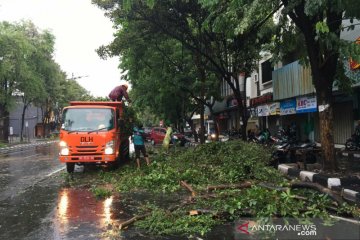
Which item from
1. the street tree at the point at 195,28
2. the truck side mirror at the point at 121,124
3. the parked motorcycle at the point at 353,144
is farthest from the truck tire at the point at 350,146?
the truck side mirror at the point at 121,124

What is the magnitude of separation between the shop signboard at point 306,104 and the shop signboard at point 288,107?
59 cm

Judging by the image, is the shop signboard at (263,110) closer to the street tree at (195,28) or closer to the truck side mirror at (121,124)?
the street tree at (195,28)

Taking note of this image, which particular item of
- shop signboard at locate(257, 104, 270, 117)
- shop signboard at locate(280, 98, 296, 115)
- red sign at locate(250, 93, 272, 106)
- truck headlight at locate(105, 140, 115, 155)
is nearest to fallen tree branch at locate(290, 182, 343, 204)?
truck headlight at locate(105, 140, 115, 155)

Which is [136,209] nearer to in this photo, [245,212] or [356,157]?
[245,212]

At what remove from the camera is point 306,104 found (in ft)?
74.9

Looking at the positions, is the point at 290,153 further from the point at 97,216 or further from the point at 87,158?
the point at 97,216

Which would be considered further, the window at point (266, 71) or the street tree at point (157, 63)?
the window at point (266, 71)

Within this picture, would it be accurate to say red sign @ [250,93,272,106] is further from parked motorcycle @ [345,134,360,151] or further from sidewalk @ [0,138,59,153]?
sidewalk @ [0,138,59,153]

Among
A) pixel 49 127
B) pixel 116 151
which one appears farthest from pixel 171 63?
pixel 49 127

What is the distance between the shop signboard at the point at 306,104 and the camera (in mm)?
22000

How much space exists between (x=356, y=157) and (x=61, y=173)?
440 inches

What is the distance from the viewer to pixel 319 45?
12.7 meters

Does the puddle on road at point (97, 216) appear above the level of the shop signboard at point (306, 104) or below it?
below

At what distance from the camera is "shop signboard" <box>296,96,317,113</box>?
22.0 m
